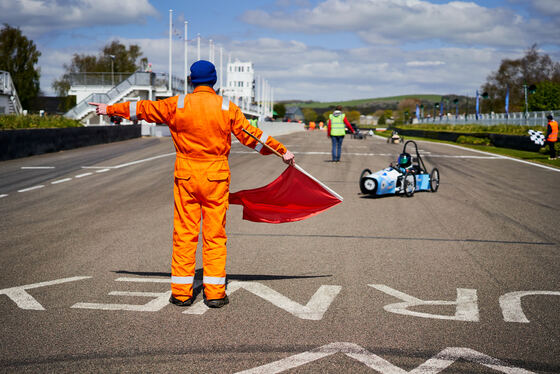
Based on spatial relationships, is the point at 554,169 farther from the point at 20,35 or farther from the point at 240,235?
the point at 20,35

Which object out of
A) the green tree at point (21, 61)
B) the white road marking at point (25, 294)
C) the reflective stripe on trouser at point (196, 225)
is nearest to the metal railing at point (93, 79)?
the green tree at point (21, 61)

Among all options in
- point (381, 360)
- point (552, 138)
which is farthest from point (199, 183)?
point (552, 138)

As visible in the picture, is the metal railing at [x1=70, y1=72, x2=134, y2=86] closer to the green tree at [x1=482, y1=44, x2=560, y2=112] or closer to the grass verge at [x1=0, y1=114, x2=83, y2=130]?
the grass verge at [x1=0, y1=114, x2=83, y2=130]

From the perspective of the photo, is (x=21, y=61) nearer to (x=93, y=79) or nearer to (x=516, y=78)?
(x=93, y=79)

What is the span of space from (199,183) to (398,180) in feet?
26.3

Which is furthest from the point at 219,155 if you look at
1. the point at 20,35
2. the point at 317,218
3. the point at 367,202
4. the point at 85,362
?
the point at 20,35

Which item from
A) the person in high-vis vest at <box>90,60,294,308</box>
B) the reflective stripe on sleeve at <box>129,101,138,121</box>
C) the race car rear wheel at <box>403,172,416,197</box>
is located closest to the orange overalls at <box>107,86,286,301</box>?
the person in high-vis vest at <box>90,60,294,308</box>

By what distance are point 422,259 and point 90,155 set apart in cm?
1765

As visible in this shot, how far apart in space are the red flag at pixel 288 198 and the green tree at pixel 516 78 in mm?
91267

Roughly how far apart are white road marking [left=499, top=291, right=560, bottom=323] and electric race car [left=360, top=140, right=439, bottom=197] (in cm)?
658

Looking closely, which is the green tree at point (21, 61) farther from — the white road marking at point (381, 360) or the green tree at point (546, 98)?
the white road marking at point (381, 360)

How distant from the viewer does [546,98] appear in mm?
56812

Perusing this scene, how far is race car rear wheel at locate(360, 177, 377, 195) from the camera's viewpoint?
12.0 metres

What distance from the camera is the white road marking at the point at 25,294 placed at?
490 centimetres
